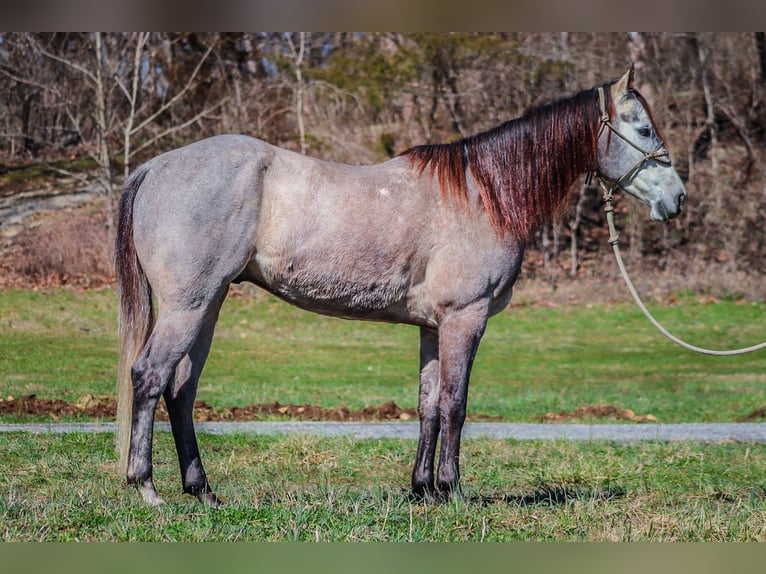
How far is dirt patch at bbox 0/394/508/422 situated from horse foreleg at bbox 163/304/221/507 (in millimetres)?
3657

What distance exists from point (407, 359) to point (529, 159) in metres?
7.88

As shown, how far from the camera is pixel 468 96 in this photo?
1648 cm

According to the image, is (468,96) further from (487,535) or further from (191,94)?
(487,535)

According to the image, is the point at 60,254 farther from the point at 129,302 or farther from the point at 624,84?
the point at 624,84

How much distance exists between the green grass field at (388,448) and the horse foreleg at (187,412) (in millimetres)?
141

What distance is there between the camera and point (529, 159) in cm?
511

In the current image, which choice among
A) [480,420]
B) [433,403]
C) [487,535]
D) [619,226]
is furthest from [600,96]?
[619,226]

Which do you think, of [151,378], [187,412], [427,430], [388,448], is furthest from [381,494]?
[388,448]

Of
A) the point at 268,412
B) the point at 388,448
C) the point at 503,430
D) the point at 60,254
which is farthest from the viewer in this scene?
the point at 60,254

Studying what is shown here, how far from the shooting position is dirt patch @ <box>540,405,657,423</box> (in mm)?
9164

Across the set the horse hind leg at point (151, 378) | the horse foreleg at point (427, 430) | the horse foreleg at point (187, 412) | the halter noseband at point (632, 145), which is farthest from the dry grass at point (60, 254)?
the halter noseband at point (632, 145)

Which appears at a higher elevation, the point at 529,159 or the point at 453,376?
the point at 529,159

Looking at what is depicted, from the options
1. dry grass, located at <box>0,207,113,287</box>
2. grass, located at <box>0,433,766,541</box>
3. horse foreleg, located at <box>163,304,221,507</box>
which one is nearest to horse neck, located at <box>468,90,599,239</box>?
grass, located at <box>0,433,766,541</box>

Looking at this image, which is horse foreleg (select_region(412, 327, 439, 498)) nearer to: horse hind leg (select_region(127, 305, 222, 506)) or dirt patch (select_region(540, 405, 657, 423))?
horse hind leg (select_region(127, 305, 222, 506))
